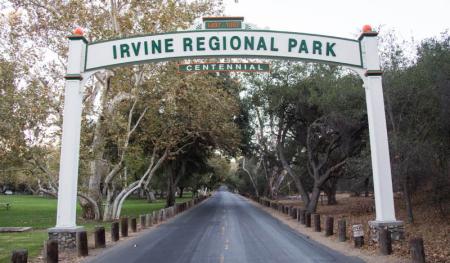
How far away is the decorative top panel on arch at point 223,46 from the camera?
13602 millimetres

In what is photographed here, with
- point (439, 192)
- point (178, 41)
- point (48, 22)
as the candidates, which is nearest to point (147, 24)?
point (48, 22)

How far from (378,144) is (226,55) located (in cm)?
579

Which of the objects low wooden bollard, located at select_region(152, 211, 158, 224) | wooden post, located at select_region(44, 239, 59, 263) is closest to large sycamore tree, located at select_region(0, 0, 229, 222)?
low wooden bollard, located at select_region(152, 211, 158, 224)

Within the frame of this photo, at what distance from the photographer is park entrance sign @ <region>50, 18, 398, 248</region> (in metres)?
13.3

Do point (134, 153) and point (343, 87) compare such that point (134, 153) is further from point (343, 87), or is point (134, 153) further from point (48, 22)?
point (343, 87)

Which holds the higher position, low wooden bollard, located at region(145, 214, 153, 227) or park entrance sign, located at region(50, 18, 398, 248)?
park entrance sign, located at region(50, 18, 398, 248)

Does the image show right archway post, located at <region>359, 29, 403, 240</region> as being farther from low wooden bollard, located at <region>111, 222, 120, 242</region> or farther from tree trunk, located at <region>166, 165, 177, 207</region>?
tree trunk, located at <region>166, 165, 177, 207</region>

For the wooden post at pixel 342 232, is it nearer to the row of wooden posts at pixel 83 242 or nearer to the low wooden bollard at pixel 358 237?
the low wooden bollard at pixel 358 237

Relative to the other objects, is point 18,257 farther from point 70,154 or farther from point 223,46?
point 223,46

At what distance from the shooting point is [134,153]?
25047 millimetres

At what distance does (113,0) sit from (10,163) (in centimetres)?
1138

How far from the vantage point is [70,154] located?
13.3m

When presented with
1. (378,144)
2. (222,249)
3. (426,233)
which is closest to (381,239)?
(378,144)

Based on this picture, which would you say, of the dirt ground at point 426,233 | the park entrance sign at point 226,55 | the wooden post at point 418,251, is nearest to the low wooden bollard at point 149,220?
the park entrance sign at point 226,55
